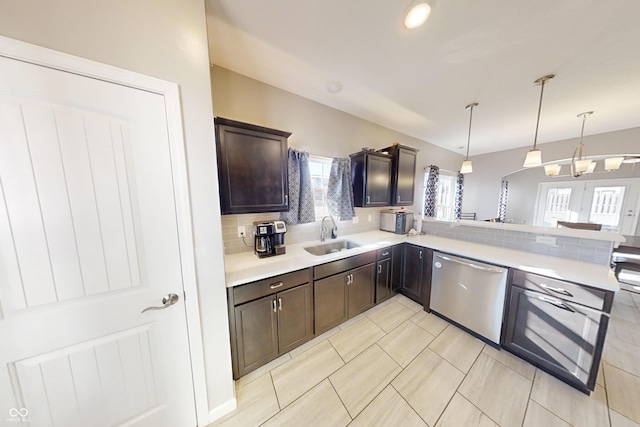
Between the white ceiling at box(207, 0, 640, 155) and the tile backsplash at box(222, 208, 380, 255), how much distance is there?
142cm

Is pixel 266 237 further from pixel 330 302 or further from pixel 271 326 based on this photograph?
pixel 330 302

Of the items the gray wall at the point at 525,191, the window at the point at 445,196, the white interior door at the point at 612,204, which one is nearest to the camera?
the window at the point at 445,196

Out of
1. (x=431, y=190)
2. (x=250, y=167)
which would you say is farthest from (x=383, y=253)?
(x=431, y=190)

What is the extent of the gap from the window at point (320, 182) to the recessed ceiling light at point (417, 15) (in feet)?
4.57

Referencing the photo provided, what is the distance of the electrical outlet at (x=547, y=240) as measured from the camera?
181 cm

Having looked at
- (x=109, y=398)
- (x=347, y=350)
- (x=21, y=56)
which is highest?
(x=21, y=56)

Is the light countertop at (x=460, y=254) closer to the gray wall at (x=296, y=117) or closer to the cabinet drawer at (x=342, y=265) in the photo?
the cabinet drawer at (x=342, y=265)

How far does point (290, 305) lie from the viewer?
64.3 inches

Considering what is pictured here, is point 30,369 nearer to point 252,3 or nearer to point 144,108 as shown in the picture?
point 144,108

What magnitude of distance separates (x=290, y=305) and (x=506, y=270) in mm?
1968

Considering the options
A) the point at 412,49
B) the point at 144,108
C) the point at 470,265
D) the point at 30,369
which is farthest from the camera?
the point at 470,265

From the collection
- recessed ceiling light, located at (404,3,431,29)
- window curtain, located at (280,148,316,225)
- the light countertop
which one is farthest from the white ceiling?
the light countertop

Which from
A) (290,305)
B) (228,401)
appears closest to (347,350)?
(290,305)

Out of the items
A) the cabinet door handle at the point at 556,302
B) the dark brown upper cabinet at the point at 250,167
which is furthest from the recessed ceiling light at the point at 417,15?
the cabinet door handle at the point at 556,302
